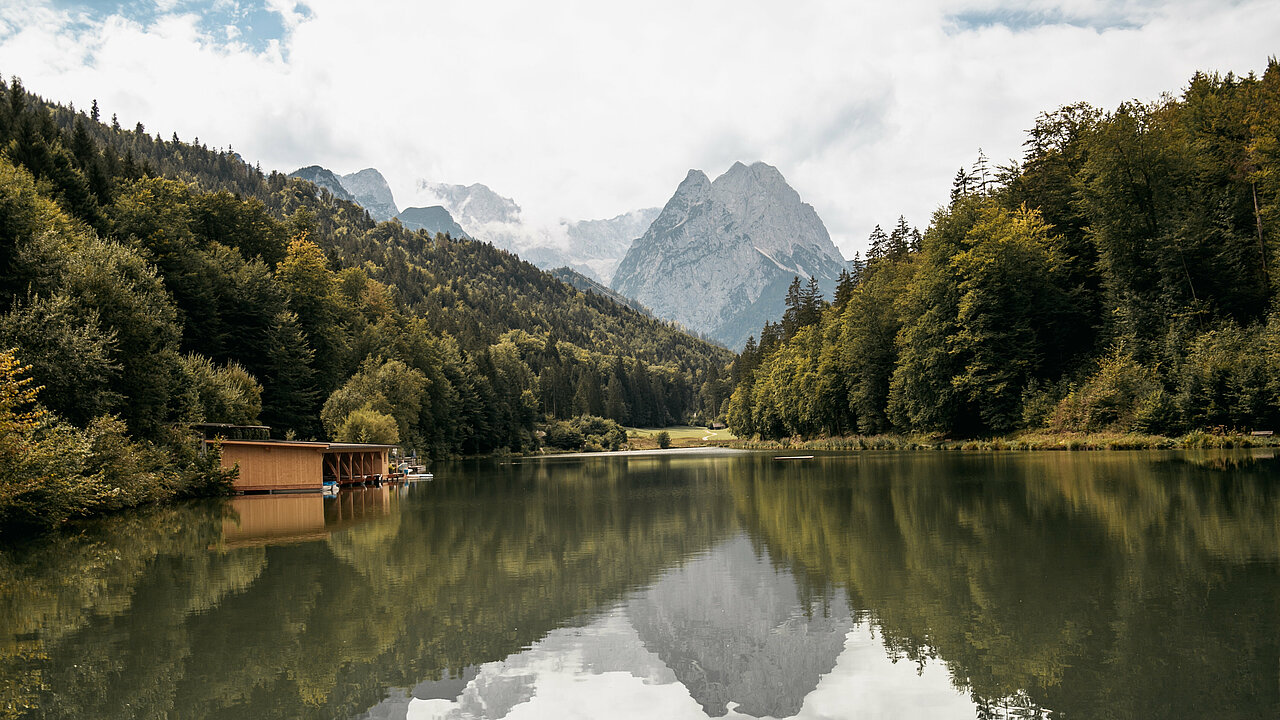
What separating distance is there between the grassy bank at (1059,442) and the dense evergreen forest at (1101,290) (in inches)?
45.6

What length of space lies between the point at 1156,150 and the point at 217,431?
5274 cm

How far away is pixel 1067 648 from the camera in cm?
787

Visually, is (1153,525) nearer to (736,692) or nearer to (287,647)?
(736,692)

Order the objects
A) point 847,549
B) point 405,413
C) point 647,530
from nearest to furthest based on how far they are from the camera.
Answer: point 847,549 < point 647,530 < point 405,413

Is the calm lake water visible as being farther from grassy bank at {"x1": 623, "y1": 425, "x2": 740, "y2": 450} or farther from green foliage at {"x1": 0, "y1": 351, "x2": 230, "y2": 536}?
grassy bank at {"x1": 623, "y1": 425, "x2": 740, "y2": 450}

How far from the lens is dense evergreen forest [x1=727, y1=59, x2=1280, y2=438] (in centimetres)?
4019

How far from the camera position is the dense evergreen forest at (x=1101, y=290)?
40188mm

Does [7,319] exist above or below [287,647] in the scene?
above

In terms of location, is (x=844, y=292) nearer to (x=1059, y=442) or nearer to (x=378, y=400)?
(x=1059, y=442)

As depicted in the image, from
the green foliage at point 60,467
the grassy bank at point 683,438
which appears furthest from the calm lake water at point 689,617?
the grassy bank at point 683,438

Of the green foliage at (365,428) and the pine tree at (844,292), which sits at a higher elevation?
the pine tree at (844,292)

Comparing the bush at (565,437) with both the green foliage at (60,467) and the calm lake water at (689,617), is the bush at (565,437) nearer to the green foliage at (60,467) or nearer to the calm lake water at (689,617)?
the green foliage at (60,467)

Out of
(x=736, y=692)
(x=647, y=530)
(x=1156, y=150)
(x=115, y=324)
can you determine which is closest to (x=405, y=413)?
(x=115, y=324)

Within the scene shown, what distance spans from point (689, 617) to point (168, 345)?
3722 centimetres
